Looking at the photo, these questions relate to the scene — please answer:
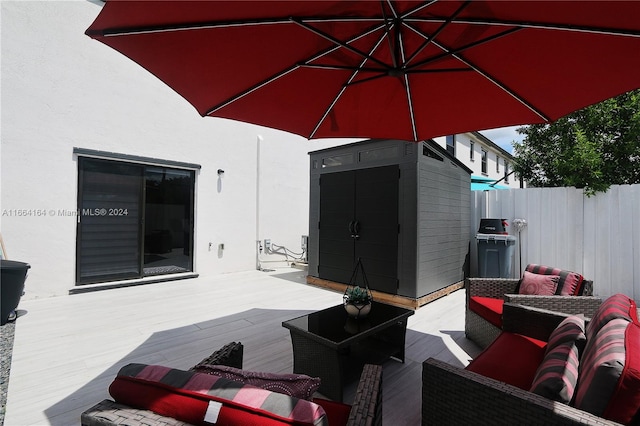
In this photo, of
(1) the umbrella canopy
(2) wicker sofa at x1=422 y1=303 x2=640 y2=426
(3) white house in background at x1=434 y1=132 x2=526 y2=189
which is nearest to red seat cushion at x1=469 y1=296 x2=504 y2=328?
(2) wicker sofa at x1=422 y1=303 x2=640 y2=426

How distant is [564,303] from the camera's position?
2688 mm

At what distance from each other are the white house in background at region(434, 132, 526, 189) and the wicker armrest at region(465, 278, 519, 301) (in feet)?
25.2

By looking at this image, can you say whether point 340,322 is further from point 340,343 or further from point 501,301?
point 501,301

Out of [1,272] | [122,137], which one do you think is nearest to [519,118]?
[1,272]

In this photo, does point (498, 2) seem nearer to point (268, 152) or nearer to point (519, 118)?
point (519, 118)

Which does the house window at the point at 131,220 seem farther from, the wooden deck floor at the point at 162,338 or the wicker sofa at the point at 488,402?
the wicker sofa at the point at 488,402

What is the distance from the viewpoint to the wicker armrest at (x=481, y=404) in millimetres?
1187

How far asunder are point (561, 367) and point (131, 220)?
6429mm

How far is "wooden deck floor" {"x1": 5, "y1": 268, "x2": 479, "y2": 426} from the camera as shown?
229 centimetres

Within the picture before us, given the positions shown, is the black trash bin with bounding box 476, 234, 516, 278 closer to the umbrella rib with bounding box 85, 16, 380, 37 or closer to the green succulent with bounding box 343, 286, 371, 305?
the green succulent with bounding box 343, 286, 371, 305

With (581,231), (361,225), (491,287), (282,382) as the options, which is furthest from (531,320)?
(581,231)

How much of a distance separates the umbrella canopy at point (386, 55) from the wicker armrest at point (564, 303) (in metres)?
1.51

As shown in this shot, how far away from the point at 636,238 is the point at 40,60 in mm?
9607

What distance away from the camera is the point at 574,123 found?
5914 mm
